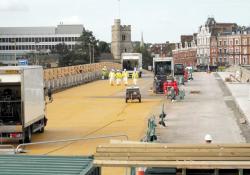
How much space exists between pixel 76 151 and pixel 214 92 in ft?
102

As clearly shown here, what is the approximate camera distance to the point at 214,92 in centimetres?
5053

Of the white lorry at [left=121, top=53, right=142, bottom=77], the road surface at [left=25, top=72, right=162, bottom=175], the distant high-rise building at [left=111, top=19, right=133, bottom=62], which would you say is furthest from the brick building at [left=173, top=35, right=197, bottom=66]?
the road surface at [left=25, top=72, right=162, bottom=175]

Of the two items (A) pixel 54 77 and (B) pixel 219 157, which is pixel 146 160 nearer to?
(B) pixel 219 157

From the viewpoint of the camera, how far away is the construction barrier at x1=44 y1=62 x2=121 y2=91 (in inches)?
2149

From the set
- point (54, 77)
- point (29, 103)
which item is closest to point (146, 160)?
point (29, 103)

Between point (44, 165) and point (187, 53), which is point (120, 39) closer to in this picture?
point (187, 53)

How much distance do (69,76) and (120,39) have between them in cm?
11871

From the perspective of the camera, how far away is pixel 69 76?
62906mm

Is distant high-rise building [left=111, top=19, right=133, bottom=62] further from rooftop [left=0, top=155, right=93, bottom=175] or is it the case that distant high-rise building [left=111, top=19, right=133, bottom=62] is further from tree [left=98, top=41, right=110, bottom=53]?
rooftop [left=0, top=155, right=93, bottom=175]

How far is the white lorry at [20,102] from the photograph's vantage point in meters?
21.6

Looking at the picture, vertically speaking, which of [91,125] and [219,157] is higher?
[219,157]

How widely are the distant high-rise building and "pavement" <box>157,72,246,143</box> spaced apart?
136429 millimetres

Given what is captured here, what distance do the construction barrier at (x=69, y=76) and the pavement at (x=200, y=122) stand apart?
12.1 metres

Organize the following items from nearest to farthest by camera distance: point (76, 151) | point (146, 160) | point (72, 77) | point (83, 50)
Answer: point (146, 160), point (76, 151), point (72, 77), point (83, 50)
